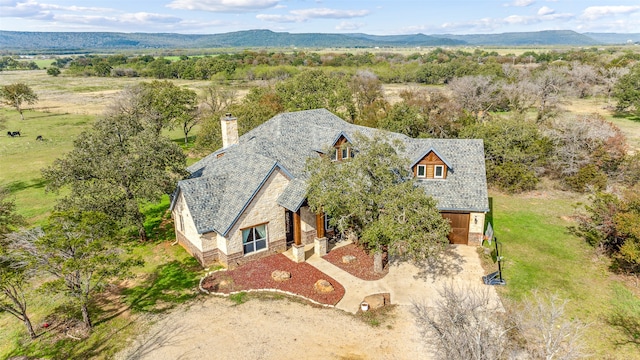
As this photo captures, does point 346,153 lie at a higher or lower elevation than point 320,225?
higher

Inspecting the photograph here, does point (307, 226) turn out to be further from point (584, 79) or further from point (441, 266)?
point (584, 79)

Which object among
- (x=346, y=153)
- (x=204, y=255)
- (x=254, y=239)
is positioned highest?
(x=346, y=153)

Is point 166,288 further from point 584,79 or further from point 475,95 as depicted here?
point 584,79

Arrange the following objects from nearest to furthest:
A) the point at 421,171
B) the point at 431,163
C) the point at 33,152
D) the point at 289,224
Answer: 1. the point at 289,224
2. the point at 431,163
3. the point at 421,171
4. the point at 33,152

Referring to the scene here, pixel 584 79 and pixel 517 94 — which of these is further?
pixel 584 79

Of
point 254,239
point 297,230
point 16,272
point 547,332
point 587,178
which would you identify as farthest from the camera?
point 587,178

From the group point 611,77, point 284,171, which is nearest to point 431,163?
point 284,171
